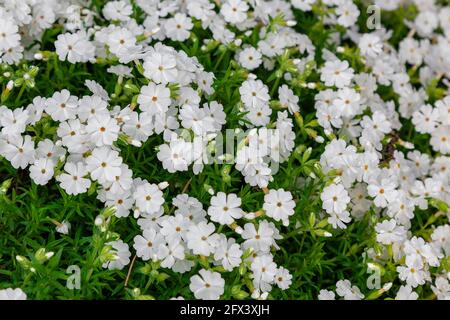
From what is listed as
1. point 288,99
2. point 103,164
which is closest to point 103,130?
point 103,164

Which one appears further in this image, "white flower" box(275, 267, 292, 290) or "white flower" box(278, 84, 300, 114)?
"white flower" box(278, 84, 300, 114)

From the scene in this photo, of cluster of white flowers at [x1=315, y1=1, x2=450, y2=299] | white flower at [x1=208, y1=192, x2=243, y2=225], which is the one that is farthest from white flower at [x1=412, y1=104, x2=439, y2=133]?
white flower at [x1=208, y1=192, x2=243, y2=225]

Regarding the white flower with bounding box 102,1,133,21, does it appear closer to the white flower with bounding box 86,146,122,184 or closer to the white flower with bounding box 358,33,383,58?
the white flower with bounding box 86,146,122,184

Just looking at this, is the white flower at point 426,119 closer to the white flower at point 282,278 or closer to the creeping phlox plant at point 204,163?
the creeping phlox plant at point 204,163

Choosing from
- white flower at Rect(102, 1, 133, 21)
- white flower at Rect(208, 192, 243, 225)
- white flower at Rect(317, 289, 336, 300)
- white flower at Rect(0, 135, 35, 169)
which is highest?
white flower at Rect(102, 1, 133, 21)

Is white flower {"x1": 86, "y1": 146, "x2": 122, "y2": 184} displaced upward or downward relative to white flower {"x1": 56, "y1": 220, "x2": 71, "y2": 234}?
upward

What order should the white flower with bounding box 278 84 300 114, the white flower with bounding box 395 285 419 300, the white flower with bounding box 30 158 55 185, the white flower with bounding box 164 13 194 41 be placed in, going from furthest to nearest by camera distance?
the white flower with bounding box 164 13 194 41 < the white flower with bounding box 278 84 300 114 < the white flower with bounding box 395 285 419 300 < the white flower with bounding box 30 158 55 185
